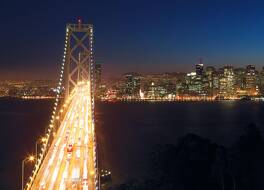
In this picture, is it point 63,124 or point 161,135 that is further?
point 161,135

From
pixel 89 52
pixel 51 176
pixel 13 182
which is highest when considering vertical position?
pixel 89 52

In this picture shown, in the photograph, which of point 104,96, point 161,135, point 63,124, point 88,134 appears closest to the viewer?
point 88,134

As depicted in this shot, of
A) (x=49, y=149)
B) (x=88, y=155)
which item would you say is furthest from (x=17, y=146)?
(x=88, y=155)

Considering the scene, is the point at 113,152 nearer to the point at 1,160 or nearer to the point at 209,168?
the point at 1,160

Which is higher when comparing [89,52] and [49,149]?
[89,52]

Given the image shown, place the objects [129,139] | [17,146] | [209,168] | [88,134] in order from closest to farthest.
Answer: [209,168]
[88,134]
[17,146]
[129,139]

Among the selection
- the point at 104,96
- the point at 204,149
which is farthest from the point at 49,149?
the point at 104,96
